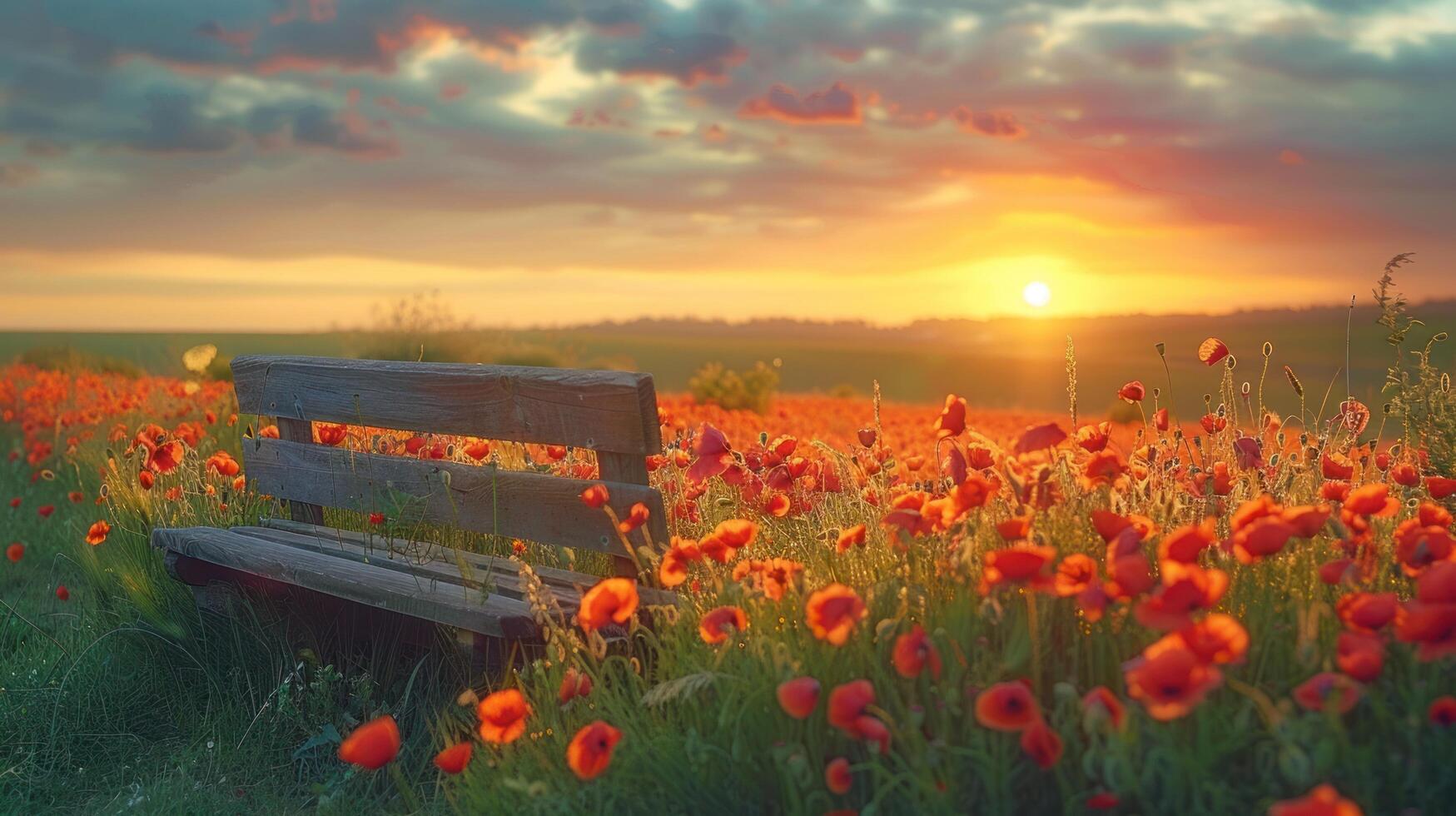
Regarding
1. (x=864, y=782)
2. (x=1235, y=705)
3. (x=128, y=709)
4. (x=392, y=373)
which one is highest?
(x=392, y=373)

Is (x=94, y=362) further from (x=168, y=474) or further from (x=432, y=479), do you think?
(x=432, y=479)

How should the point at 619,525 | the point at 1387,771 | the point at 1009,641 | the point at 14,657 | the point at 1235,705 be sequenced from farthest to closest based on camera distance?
the point at 14,657 → the point at 619,525 → the point at 1009,641 → the point at 1235,705 → the point at 1387,771

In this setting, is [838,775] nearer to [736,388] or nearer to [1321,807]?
[1321,807]

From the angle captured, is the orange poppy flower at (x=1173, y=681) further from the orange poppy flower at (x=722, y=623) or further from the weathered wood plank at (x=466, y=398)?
the weathered wood plank at (x=466, y=398)

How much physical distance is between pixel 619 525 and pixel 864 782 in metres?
1.01

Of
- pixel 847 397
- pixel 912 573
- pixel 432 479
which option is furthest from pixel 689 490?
pixel 847 397

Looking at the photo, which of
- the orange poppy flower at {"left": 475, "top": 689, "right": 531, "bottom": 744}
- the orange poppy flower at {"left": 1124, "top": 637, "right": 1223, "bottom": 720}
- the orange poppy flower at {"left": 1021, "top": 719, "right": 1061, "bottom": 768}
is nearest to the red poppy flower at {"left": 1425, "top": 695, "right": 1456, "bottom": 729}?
the orange poppy flower at {"left": 1124, "top": 637, "right": 1223, "bottom": 720}

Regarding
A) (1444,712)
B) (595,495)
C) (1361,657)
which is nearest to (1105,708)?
(1361,657)

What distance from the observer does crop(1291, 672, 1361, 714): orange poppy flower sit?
181 cm

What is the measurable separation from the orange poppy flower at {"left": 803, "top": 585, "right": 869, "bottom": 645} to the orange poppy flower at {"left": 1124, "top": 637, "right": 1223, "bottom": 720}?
0.54 metres

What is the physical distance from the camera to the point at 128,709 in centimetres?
411

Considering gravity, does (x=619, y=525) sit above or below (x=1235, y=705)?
above

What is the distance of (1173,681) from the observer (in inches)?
68.4

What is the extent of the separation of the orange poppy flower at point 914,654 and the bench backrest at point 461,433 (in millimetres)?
1315
